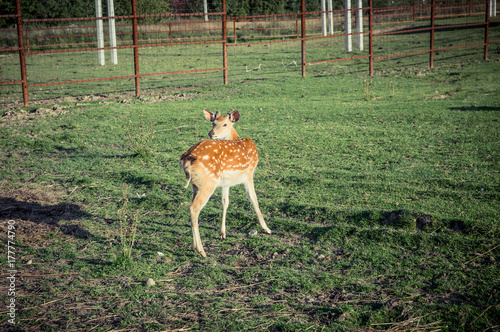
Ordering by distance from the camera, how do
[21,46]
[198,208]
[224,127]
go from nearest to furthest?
1. [198,208]
2. [224,127]
3. [21,46]

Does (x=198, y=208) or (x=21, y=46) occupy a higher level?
(x=21, y=46)

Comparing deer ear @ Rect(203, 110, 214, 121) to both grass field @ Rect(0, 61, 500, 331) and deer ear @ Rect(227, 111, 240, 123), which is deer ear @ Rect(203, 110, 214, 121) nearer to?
deer ear @ Rect(227, 111, 240, 123)

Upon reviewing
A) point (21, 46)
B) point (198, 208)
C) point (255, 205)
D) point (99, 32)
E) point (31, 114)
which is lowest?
point (255, 205)

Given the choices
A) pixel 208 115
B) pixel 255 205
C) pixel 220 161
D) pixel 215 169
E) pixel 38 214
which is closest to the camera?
pixel 215 169

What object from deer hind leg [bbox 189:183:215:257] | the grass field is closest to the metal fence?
the grass field

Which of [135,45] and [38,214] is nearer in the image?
[38,214]

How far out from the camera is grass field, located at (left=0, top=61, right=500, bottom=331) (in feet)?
11.7

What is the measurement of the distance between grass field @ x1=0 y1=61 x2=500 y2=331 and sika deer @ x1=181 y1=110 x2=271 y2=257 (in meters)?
0.34

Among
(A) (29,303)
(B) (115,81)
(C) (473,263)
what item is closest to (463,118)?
(C) (473,263)

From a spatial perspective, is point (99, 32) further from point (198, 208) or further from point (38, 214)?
point (198, 208)

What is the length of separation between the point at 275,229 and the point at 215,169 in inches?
39.1

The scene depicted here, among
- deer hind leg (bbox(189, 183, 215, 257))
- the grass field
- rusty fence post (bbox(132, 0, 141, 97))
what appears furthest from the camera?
rusty fence post (bbox(132, 0, 141, 97))

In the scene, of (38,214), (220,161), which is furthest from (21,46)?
(220,161)

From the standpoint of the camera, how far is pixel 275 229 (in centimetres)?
515
